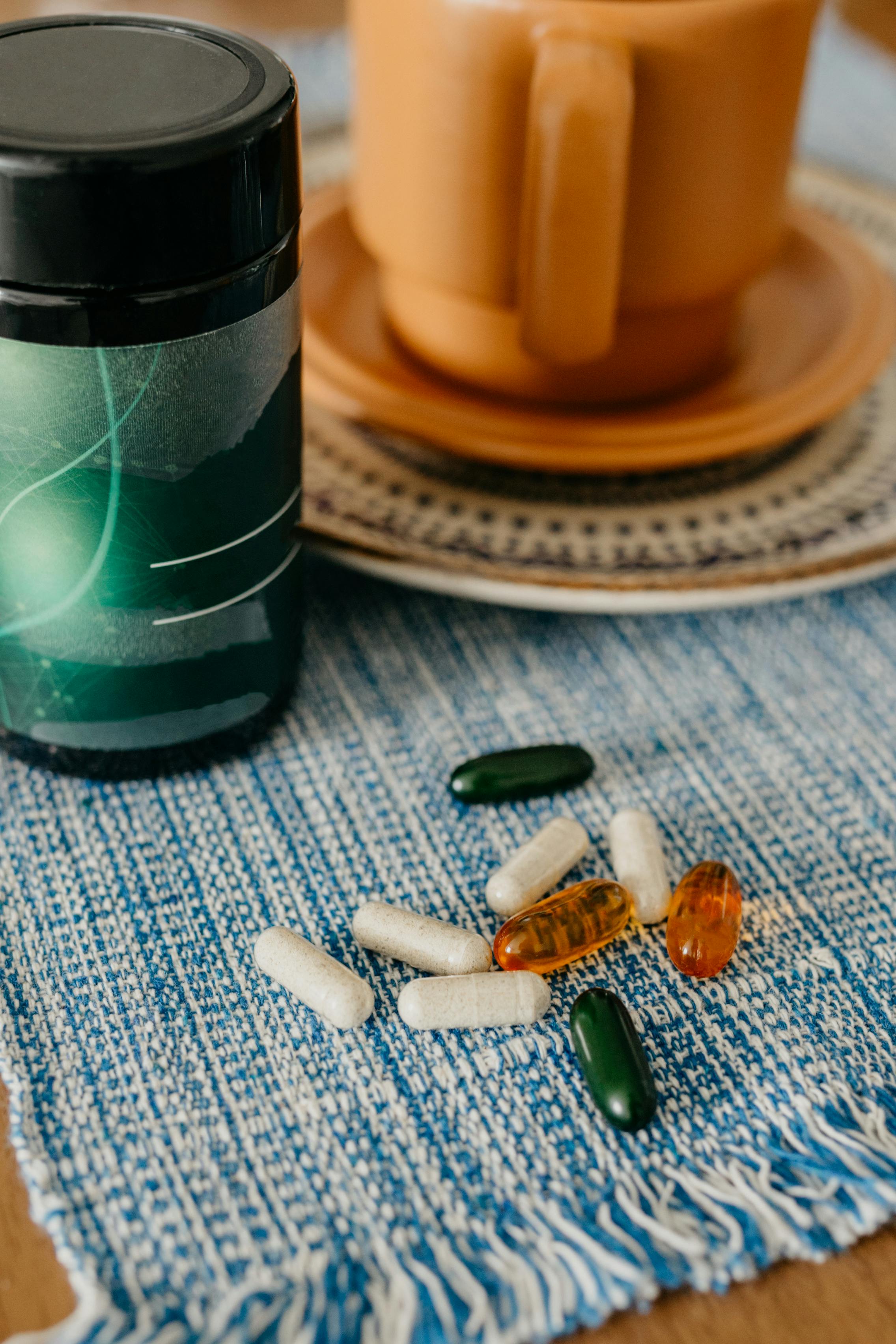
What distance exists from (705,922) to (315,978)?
→ 16 centimetres

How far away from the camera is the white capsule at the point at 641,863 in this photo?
0.50m

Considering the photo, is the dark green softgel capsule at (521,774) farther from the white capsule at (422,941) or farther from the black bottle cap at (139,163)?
the black bottle cap at (139,163)

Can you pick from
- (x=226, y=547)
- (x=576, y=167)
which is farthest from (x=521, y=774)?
(x=576, y=167)

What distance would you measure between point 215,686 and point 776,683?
0.95ft

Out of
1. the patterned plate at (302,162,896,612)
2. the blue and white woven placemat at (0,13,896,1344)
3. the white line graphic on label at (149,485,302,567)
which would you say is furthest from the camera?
the patterned plate at (302,162,896,612)

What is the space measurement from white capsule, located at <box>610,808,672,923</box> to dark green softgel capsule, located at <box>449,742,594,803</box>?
0.10 ft

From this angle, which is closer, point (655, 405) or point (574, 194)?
point (574, 194)

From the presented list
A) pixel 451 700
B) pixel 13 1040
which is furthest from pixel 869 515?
pixel 13 1040

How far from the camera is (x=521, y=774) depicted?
0.55 m

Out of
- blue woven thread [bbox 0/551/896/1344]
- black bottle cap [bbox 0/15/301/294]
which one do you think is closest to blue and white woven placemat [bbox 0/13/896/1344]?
blue woven thread [bbox 0/551/896/1344]

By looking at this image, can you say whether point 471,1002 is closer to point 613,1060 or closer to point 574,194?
point 613,1060

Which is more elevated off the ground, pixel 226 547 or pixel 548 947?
pixel 226 547

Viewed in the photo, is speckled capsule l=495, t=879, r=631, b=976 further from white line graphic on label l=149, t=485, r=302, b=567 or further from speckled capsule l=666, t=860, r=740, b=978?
white line graphic on label l=149, t=485, r=302, b=567

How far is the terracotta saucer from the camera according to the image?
655 millimetres
